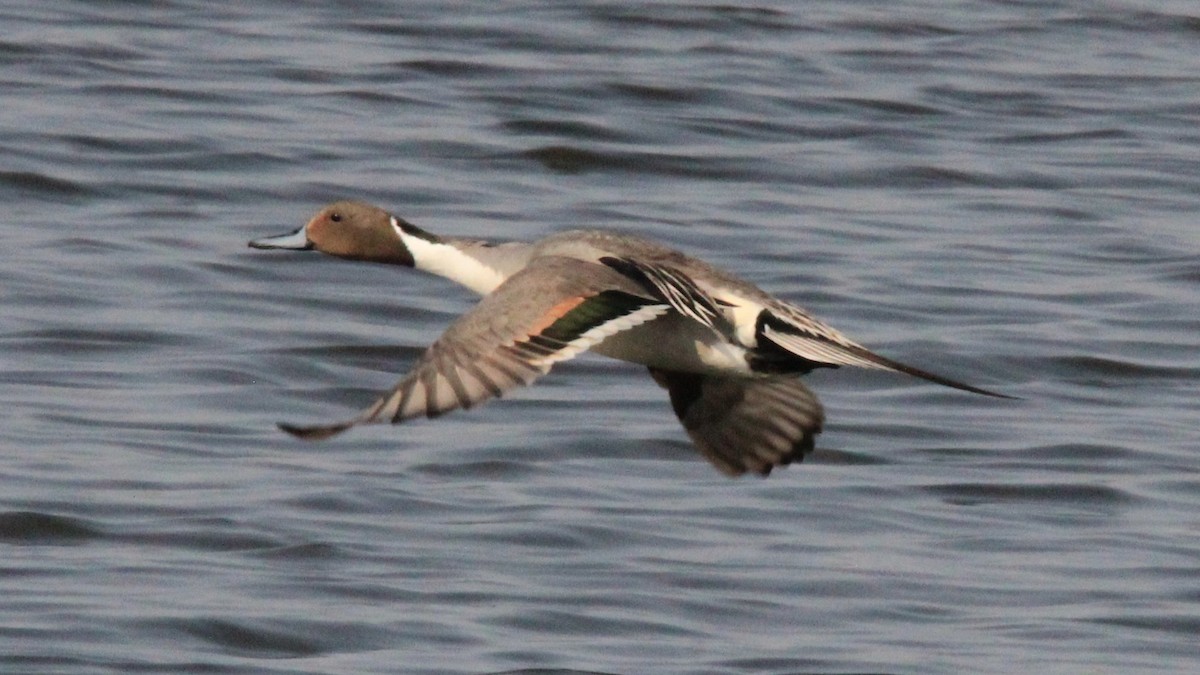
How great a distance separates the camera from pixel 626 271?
518 centimetres

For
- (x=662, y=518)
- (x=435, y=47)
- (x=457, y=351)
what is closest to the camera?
(x=457, y=351)

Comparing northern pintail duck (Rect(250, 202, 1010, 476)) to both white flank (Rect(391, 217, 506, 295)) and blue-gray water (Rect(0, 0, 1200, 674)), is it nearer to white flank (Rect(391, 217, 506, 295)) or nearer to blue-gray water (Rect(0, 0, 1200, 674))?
white flank (Rect(391, 217, 506, 295))

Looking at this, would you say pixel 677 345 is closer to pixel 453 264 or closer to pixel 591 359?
pixel 453 264

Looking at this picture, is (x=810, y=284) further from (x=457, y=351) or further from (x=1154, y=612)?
(x=457, y=351)

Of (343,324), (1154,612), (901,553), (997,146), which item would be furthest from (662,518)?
(997,146)

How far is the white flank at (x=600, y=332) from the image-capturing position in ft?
15.4

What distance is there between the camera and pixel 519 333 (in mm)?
4750

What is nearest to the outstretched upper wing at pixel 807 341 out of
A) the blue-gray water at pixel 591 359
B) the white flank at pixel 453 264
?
the white flank at pixel 453 264

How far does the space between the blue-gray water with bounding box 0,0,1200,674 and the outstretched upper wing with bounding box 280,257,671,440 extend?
5.51 feet

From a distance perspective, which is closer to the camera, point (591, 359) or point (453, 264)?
point (453, 264)

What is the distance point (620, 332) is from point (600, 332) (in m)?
0.44

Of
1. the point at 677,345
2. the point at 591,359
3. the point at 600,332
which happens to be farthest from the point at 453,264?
the point at 591,359

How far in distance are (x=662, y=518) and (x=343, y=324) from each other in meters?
2.04

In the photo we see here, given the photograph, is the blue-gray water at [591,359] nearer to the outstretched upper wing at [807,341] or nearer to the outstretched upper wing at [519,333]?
the outstretched upper wing at [807,341]
